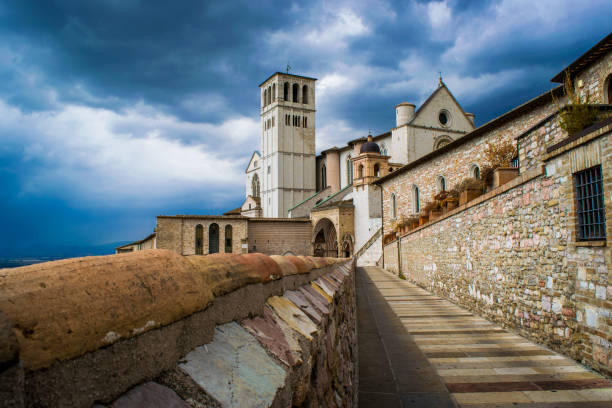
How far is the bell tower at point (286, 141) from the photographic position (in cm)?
5575

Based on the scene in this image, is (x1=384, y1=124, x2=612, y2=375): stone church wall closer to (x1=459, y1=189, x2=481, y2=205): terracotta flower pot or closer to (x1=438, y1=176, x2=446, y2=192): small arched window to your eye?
(x1=459, y1=189, x2=481, y2=205): terracotta flower pot

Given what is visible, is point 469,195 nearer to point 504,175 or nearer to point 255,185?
point 504,175

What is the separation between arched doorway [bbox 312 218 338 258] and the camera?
135 ft

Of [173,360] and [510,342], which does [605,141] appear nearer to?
[510,342]

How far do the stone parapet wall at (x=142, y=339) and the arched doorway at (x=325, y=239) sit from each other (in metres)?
39.3

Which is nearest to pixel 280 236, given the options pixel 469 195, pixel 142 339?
pixel 469 195

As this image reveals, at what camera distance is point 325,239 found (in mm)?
42781

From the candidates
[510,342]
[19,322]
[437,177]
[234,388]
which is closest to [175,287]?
[234,388]

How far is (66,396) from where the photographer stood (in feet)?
2.48

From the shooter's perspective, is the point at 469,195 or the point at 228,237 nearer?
the point at 469,195

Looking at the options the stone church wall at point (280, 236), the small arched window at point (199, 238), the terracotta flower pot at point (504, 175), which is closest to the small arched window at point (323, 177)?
the stone church wall at point (280, 236)

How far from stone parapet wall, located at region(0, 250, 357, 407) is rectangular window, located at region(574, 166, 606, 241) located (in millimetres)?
6312

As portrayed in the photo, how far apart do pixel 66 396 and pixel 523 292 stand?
9253 mm

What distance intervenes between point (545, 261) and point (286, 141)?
5049 centimetres
